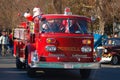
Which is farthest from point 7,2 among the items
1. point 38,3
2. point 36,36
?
point 36,36

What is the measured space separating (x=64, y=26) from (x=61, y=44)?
85 centimetres

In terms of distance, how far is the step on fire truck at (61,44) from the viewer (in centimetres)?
1551

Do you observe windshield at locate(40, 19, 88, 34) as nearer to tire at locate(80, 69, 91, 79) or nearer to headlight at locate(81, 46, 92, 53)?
headlight at locate(81, 46, 92, 53)

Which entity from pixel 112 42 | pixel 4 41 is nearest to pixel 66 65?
pixel 112 42

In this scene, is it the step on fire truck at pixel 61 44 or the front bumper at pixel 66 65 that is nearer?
the front bumper at pixel 66 65

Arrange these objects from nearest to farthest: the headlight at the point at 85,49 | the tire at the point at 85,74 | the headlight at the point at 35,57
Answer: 1. the headlight at the point at 35,57
2. the headlight at the point at 85,49
3. the tire at the point at 85,74

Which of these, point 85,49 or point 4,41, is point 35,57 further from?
point 4,41

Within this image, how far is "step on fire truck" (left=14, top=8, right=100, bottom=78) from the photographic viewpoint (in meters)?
15.5

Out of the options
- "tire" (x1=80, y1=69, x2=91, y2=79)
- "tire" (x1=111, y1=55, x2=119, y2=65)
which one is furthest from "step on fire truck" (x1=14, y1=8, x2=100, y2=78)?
"tire" (x1=111, y1=55, x2=119, y2=65)

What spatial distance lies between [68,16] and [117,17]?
31.0 meters

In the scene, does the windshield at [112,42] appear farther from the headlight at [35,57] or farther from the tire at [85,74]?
the headlight at [35,57]

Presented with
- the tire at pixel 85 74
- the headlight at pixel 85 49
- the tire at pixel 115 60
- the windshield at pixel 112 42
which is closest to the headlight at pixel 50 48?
the headlight at pixel 85 49

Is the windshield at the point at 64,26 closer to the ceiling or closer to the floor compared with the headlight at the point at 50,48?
closer to the ceiling

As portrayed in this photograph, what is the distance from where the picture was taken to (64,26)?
1614 cm
